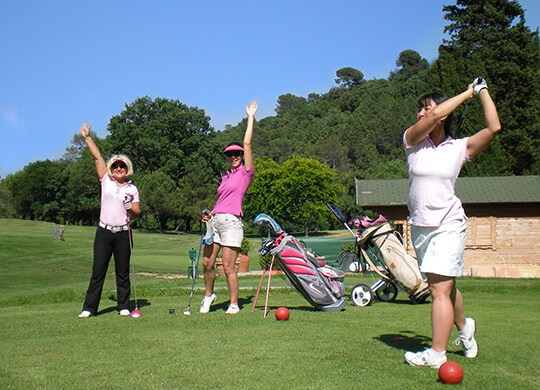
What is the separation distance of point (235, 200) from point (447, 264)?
3468 mm

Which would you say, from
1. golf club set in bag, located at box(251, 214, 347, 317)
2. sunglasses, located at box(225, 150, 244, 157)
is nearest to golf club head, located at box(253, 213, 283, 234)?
golf club set in bag, located at box(251, 214, 347, 317)

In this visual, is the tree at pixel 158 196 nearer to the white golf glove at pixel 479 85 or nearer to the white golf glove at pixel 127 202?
the white golf glove at pixel 127 202

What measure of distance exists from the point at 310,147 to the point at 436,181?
3931 inches

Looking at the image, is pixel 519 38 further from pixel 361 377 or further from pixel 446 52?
pixel 361 377

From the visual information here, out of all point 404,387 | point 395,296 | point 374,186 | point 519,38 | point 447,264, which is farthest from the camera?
point 519,38

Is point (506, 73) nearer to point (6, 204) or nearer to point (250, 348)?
point (250, 348)

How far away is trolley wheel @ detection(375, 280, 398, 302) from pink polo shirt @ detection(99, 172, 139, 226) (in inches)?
163

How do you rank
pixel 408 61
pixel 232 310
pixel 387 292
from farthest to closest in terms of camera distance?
pixel 408 61 < pixel 387 292 < pixel 232 310

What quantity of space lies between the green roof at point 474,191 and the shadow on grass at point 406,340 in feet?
54.4

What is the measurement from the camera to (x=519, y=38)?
43000mm

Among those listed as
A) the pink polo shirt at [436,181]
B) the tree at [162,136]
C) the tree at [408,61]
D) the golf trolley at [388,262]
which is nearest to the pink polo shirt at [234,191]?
the golf trolley at [388,262]

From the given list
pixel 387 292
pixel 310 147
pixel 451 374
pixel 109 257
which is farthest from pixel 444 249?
pixel 310 147

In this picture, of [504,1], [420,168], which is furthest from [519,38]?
[420,168]

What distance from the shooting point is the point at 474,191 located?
72.2 feet
